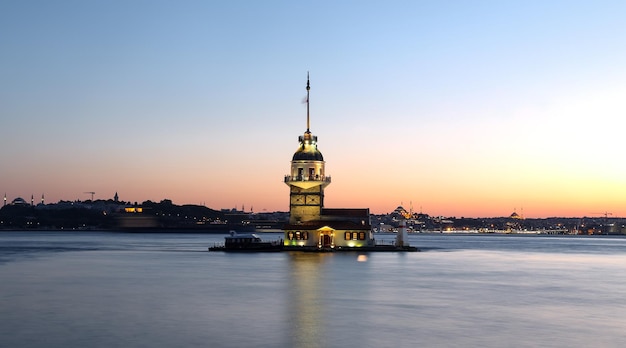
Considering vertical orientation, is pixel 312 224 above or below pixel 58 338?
above

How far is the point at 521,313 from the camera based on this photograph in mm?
41281

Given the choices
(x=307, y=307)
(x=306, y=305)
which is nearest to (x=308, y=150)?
(x=306, y=305)

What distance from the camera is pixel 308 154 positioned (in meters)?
100

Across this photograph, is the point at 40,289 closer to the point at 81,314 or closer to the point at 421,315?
the point at 81,314

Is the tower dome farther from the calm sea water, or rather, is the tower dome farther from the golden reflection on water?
the calm sea water

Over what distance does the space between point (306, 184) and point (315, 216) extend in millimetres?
4549

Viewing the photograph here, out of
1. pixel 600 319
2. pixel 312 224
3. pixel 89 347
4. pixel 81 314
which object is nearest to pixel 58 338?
pixel 89 347

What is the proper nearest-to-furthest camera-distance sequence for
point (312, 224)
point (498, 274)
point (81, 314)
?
→ point (81, 314) < point (498, 274) < point (312, 224)

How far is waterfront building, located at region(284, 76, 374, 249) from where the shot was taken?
325 feet

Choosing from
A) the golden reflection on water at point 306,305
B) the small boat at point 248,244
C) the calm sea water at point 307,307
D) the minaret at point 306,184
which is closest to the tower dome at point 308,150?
the minaret at point 306,184

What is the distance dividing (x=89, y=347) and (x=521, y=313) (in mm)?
23627

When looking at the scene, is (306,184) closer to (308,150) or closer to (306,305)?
(308,150)

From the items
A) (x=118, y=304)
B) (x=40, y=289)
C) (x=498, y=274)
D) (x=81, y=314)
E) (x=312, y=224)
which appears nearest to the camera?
(x=81, y=314)

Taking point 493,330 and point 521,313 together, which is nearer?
point 493,330
